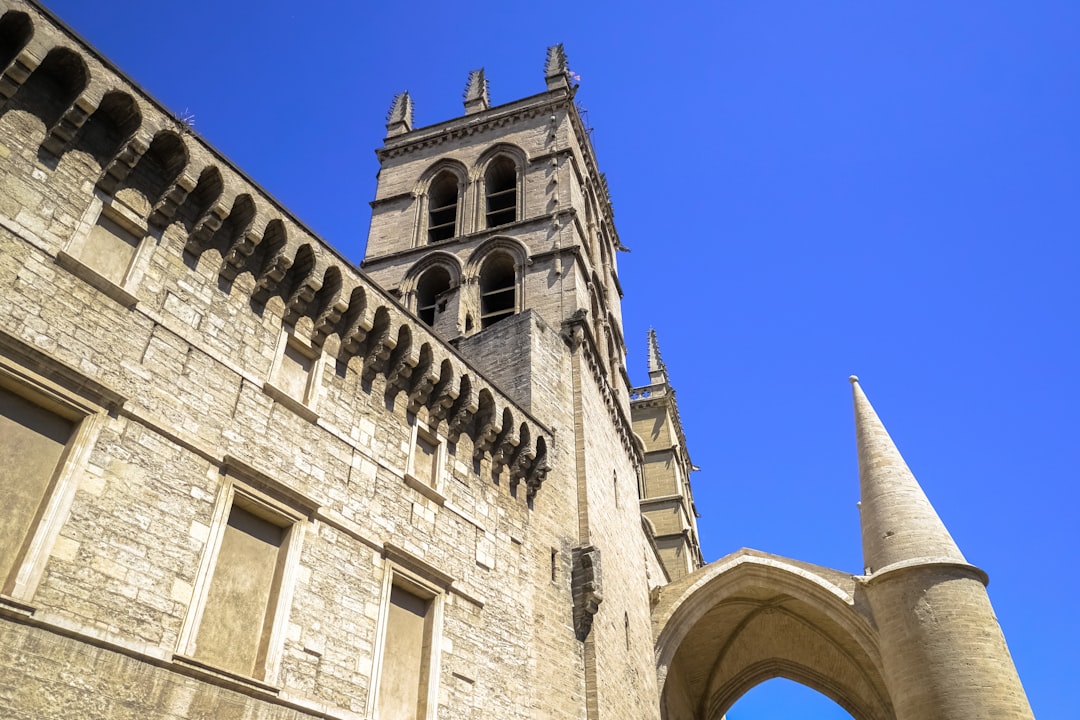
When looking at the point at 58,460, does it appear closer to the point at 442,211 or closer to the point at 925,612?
the point at 925,612

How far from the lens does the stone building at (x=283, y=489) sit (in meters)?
6.27

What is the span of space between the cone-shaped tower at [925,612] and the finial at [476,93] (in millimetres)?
15045

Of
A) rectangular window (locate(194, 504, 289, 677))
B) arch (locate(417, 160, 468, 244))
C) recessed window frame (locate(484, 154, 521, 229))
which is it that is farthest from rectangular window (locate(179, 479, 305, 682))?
arch (locate(417, 160, 468, 244))

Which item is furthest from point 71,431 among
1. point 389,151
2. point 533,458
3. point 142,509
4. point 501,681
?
point 389,151

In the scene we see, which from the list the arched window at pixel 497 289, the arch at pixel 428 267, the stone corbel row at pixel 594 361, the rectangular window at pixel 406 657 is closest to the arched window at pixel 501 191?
the arched window at pixel 497 289

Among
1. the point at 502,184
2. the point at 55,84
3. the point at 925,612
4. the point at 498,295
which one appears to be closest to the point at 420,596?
the point at 55,84

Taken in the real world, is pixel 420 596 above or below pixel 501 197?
below

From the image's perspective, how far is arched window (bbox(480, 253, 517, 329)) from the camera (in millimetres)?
17672

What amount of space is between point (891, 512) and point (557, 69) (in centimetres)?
1541

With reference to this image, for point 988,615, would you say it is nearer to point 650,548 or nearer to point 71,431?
point 650,548

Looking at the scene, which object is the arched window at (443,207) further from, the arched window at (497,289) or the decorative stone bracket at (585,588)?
the decorative stone bracket at (585,588)

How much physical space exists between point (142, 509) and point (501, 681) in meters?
4.99

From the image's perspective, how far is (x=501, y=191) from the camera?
2062 cm

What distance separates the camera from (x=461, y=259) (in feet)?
61.1
